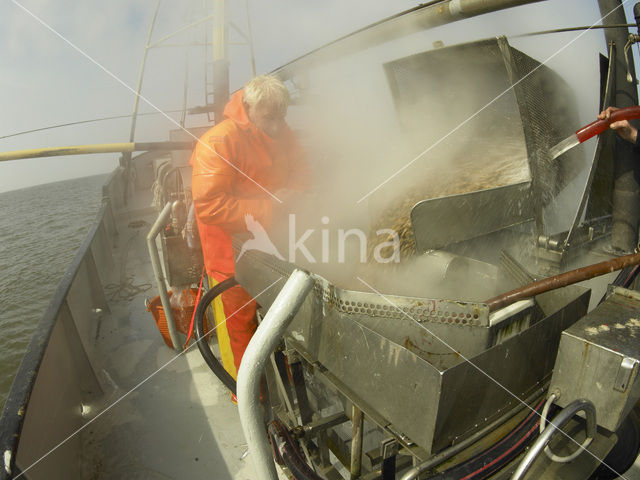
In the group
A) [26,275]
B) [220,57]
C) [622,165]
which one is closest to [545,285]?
[622,165]

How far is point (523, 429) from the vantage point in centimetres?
118

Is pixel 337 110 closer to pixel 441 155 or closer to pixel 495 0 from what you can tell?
pixel 441 155

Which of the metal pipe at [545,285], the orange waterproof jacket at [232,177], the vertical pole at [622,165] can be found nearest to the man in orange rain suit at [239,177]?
the orange waterproof jacket at [232,177]

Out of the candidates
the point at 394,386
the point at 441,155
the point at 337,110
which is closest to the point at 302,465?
the point at 394,386

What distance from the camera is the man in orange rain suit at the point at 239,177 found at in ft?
6.65

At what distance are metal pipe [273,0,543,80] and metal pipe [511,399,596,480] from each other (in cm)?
191

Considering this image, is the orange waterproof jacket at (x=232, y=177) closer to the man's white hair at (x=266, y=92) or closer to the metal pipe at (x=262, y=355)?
the man's white hair at (x=266, y=92)

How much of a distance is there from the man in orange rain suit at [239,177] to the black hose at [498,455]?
1.46 metres

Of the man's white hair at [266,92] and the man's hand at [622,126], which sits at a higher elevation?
the man's white hair at [266,92]

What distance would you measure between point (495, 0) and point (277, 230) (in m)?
1.80

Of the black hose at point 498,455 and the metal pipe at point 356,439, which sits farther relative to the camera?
the metal pipe at point 356,439

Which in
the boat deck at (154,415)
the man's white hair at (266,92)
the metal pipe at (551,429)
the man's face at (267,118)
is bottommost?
the boat deck at (154,415)

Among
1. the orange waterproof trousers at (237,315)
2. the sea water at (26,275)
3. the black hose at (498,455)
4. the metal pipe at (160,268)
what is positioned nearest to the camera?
the black hose at (498,455)

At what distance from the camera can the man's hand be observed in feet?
6.46
